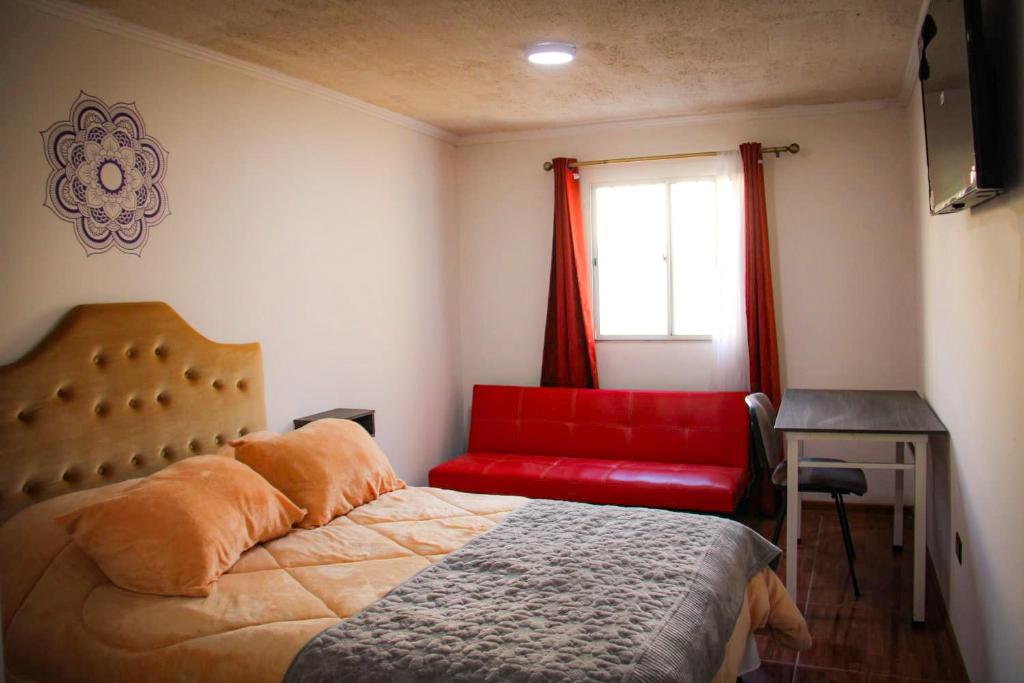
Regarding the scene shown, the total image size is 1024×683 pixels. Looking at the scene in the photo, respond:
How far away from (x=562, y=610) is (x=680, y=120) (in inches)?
145

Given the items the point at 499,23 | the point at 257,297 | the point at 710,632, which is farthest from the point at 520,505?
the point at 499,23

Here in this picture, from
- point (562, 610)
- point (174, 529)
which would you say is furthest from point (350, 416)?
point (562, 610)

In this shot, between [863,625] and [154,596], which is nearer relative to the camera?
[154,596]

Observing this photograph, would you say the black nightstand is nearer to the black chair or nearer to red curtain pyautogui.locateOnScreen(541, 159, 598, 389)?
red curtain pyautogui.locateOnScreen(541, 159, 598, 389)

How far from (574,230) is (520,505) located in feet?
8.16

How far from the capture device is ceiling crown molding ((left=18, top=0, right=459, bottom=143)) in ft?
9.20

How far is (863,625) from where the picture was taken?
327 cm

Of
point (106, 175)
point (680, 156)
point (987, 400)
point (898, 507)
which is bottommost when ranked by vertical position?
point (898, 507)

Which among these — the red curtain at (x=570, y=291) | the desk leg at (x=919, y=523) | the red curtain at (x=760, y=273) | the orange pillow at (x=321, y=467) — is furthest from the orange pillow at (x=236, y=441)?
the red curtain at (x=760, y=273)

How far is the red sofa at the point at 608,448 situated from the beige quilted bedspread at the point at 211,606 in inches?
56.1

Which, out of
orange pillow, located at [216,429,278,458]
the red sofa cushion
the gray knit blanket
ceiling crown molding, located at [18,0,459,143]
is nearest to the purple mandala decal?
ceiling crown molding, located at [18,0,459,143]

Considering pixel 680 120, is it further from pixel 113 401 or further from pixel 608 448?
pixel 113 401

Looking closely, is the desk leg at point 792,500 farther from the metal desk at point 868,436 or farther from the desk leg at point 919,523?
the desk leg at point 919,523

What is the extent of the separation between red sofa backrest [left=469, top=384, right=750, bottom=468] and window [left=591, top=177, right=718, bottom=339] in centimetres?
53
